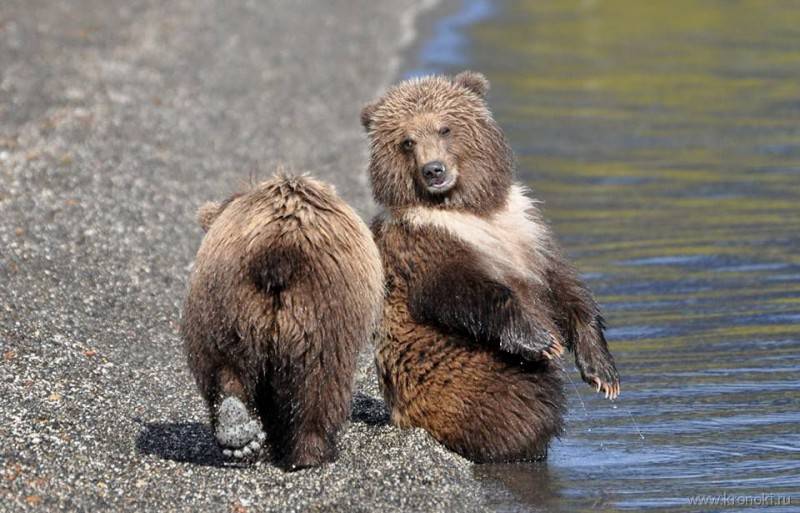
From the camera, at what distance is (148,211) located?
12.9 m

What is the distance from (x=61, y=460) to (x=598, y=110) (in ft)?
40.1

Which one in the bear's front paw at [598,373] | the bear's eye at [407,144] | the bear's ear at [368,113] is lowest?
the bear's front paw at [598,373]

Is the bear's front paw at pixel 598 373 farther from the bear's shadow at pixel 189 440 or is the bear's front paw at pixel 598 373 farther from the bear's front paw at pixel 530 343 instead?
the bear's shadow at pixel 189 440

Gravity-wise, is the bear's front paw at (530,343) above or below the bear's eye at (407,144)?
below

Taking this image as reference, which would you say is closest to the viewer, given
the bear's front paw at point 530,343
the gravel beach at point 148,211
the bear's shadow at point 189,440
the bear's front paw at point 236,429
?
the bear's front paw at point 236,429

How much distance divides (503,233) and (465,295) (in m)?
0.58

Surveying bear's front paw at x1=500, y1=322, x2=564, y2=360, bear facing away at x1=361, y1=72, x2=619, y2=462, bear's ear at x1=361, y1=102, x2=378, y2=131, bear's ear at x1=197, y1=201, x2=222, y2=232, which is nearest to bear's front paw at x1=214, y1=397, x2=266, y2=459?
bear facing away at x1=361, y1=72, x2=619, y2=462

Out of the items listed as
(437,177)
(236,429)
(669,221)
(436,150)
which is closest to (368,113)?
(436,150)

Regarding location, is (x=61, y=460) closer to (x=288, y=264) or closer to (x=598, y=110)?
(x=288, y=264)

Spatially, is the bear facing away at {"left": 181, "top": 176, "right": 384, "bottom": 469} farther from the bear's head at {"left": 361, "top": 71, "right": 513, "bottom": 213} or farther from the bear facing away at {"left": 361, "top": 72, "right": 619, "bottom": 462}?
the bear's head at {"left": 361, "top": 71, "right": 513, "bottom": 213}

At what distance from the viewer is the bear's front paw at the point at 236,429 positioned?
673 cm

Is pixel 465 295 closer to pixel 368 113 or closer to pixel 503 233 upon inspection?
pixel 503 233

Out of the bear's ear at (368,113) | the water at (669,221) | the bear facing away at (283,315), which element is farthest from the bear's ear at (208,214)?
the water at (669,221)

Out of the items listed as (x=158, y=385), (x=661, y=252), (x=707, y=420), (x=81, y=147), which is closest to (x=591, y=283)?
(x=661, y=252)
